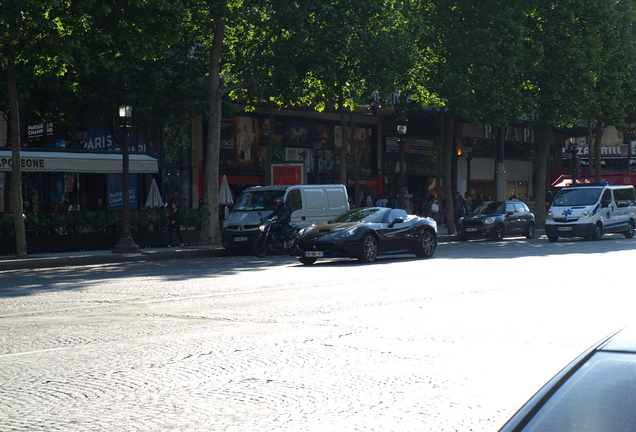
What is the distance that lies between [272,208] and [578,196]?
12458mm

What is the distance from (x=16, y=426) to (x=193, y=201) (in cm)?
3310

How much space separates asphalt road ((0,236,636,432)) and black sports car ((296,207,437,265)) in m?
3.62

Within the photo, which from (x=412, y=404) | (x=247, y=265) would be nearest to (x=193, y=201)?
(x=247, y=265)

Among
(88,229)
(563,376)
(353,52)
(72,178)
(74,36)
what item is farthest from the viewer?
(72,178)

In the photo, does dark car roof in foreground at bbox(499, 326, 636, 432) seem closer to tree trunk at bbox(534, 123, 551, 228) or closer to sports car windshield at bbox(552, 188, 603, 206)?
sports car windshield at bbox(552, 188, 603, 206)

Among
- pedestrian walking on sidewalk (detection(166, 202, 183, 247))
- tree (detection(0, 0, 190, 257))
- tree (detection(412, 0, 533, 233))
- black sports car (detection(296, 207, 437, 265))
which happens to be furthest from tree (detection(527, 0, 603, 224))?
tree (detection(0, 0, 190, 257))

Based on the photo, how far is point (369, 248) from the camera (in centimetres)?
1953

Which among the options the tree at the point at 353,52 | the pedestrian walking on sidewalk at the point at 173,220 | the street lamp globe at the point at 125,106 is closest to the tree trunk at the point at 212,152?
the pedestrian walking on sidewalk at the point at 173,220

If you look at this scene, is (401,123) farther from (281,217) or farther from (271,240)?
(271,240)

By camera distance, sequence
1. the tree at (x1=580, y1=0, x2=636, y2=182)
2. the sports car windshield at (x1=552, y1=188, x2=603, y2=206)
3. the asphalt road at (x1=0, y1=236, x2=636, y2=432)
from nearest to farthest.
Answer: the asphalt road at (x1=0, y1=236, x2=636, y2=432), the sports car windshield at (x1=552, y1=188, x2=603, y2=206), the tree at (x1=580, y1=0, x2=636, y2=182)

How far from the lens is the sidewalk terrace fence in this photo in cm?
2398

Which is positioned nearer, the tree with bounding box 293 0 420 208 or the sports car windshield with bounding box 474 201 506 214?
the tree with bounding box 293 0 420 208

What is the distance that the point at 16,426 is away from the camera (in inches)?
201

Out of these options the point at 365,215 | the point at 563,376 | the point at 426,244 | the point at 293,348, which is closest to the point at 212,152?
the point at 365,215
